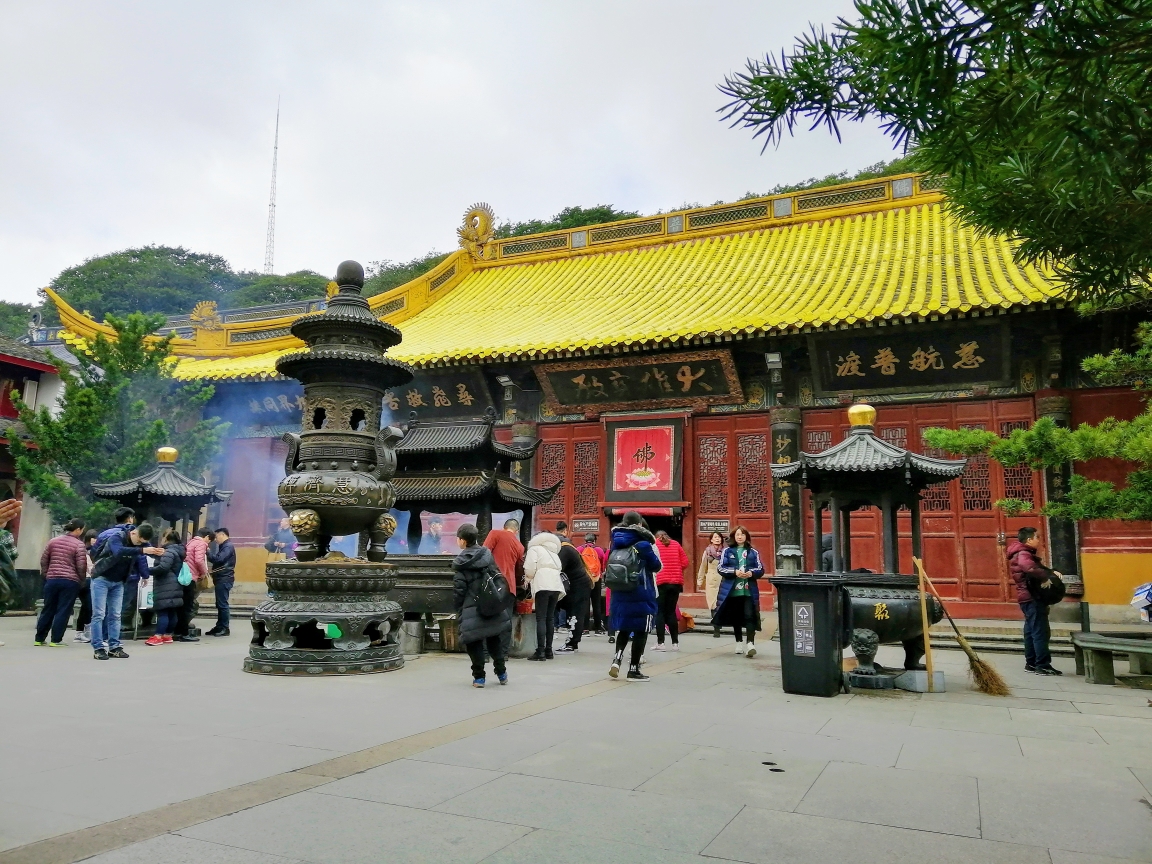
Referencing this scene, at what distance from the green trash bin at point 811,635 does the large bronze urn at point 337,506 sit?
142 inches

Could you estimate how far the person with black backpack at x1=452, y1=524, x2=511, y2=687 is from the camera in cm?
659

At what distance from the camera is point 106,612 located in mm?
8312

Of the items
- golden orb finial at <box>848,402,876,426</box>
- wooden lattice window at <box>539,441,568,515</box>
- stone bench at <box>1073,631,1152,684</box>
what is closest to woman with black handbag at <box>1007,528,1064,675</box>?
stone bench at <box>1073,631,1152,684</box>

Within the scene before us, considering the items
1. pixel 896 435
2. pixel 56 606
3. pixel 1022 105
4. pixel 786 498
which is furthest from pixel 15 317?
pixel 1022 105

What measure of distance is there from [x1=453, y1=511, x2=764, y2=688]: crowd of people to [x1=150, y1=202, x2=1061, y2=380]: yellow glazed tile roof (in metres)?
3.86

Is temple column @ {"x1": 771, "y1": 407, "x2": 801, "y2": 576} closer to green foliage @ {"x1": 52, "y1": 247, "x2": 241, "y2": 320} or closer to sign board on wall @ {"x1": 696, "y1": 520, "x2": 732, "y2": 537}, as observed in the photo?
sign board on wall @ {"x1": 696, "y1": 520, "x2": 732, "y2": 537}

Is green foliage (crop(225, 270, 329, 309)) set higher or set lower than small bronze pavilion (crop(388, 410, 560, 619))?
→ higher

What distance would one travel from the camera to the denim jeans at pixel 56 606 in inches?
360

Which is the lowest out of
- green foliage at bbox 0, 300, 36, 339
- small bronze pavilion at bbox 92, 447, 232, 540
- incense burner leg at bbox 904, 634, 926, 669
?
incense burner leg at bbox 904, 634, 926, 669

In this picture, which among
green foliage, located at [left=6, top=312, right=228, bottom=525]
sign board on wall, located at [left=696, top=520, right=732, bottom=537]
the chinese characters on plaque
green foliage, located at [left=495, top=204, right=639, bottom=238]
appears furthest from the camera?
green foliage, located at [left=495, top=204, right=639, bottom=238]

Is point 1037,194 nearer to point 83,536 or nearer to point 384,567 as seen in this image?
point 384,567

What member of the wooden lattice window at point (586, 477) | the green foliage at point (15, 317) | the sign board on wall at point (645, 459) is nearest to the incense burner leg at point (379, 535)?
the sign board on wall at point (645, 459)

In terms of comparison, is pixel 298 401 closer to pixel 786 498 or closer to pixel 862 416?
pixel 786 498

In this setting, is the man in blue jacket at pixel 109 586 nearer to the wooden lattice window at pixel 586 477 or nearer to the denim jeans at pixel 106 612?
the denim jeans at pixel 106 612
